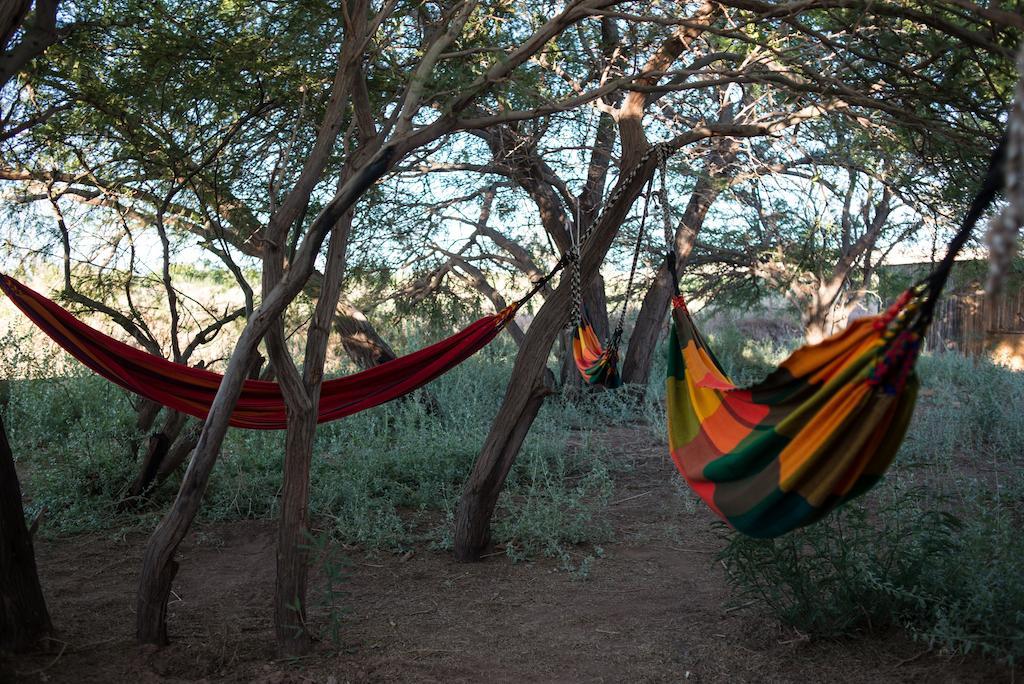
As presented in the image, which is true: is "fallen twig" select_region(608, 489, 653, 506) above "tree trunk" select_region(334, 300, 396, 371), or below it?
below

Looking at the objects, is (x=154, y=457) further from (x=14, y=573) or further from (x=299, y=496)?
(x=299, y=496)

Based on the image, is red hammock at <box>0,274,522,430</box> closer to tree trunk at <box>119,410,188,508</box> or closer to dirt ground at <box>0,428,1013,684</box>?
dirt ground at <box>0,428,1013,684</box>

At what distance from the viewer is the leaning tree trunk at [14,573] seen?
2219 mm

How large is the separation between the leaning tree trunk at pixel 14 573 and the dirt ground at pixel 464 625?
0.08 metres

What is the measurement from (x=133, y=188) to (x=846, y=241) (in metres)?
5.36

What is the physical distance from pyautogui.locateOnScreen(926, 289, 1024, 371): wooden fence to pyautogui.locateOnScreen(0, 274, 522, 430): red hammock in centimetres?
726

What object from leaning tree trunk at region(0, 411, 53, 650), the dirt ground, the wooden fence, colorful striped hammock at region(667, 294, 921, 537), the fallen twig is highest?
the wooden fence

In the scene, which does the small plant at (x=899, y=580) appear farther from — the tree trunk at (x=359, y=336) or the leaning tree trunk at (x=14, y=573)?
the tree trunk at (x=359, y=336)

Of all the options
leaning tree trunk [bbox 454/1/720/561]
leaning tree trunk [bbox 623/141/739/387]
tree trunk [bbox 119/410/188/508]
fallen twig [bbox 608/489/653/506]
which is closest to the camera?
leaning tree trunk [bbox 454/1/720/561]

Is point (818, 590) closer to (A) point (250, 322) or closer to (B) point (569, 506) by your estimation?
(B) point (569, 506)

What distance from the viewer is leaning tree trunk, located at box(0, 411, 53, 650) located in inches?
87.4

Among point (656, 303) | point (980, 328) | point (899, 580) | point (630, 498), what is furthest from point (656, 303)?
point (980, 328)

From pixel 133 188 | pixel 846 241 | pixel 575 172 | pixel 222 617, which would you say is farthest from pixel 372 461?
pixel 846 241

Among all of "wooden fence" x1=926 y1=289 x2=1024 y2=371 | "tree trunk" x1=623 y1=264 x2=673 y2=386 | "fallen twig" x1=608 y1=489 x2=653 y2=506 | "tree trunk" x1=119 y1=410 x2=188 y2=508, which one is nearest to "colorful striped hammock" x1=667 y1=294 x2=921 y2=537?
"fallen twig" x1=608 y1=489 x2=653 y2=506
